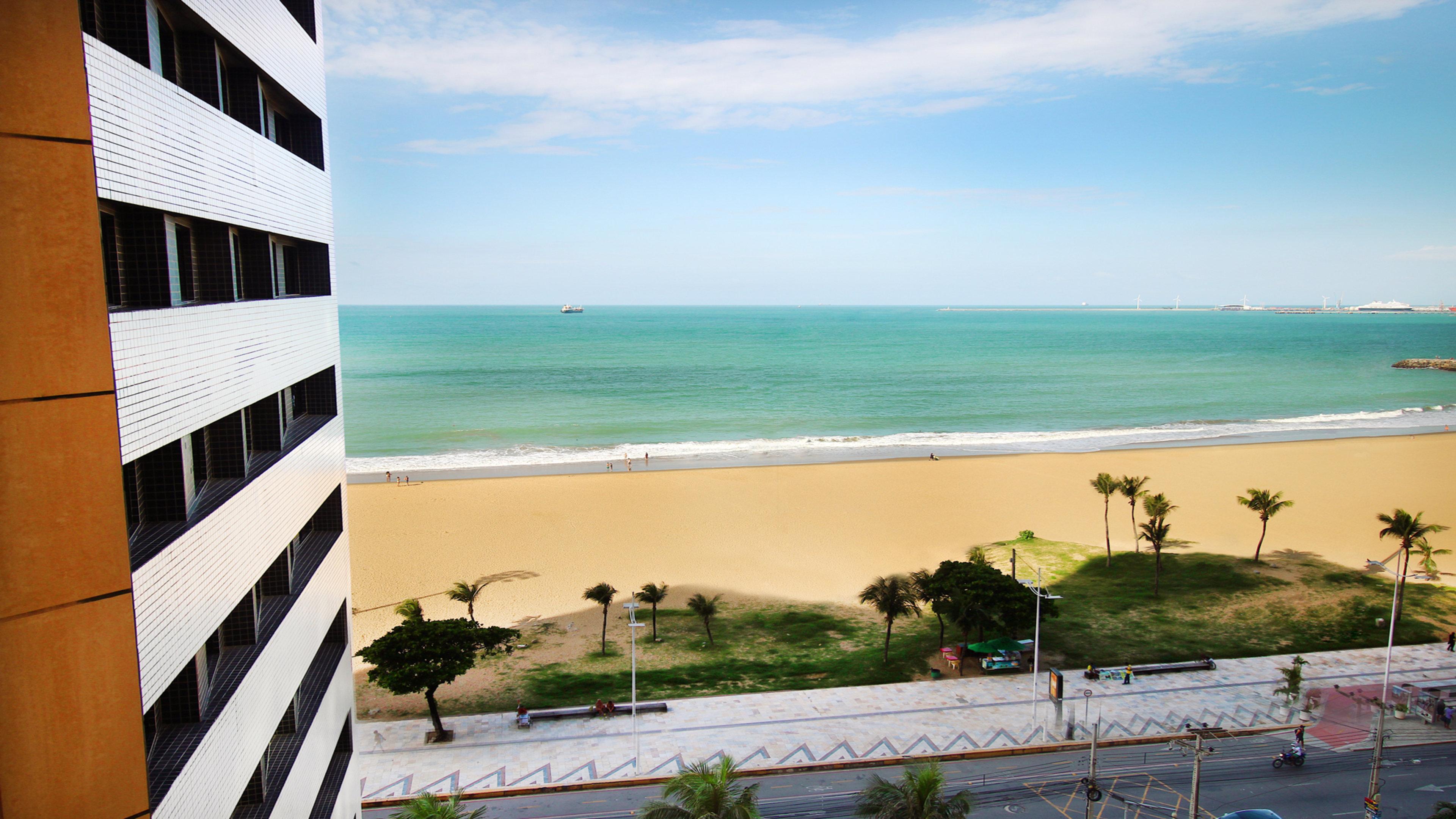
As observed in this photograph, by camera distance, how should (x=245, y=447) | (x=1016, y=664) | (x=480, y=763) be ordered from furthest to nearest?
1. (x=1016, y=664)
2. (x=480, y=763)
3. (x=245, y=447)

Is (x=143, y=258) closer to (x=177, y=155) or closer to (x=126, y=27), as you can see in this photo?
(x=177, y=155)

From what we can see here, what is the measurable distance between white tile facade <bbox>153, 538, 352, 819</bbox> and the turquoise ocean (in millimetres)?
42635

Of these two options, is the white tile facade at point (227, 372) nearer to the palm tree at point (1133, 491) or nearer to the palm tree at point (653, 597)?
the palm tree at point (653, 597)

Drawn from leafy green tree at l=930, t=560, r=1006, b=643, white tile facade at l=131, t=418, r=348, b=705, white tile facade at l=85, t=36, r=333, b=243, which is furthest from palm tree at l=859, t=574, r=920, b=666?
white tile facade at l=85, t=36, r=333, b=243

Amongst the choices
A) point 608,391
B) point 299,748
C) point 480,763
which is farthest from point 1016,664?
point 608,391

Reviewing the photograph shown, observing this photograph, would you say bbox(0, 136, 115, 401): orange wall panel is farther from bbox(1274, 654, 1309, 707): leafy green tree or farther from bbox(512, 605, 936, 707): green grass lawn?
bbox(1274, 654, 1309, 707): leafy green tree

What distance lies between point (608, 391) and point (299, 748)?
86.0 metres

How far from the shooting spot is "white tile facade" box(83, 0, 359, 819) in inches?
272

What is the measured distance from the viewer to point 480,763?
2158 cm

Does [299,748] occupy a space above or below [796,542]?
above

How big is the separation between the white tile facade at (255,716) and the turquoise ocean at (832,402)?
42635 mm

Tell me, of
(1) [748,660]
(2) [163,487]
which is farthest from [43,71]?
(1) [748,660]

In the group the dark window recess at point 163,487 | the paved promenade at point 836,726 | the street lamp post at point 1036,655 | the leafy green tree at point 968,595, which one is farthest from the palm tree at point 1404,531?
the dark window recess at point 163,487

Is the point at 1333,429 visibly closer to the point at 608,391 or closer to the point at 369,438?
the point at 608,391
